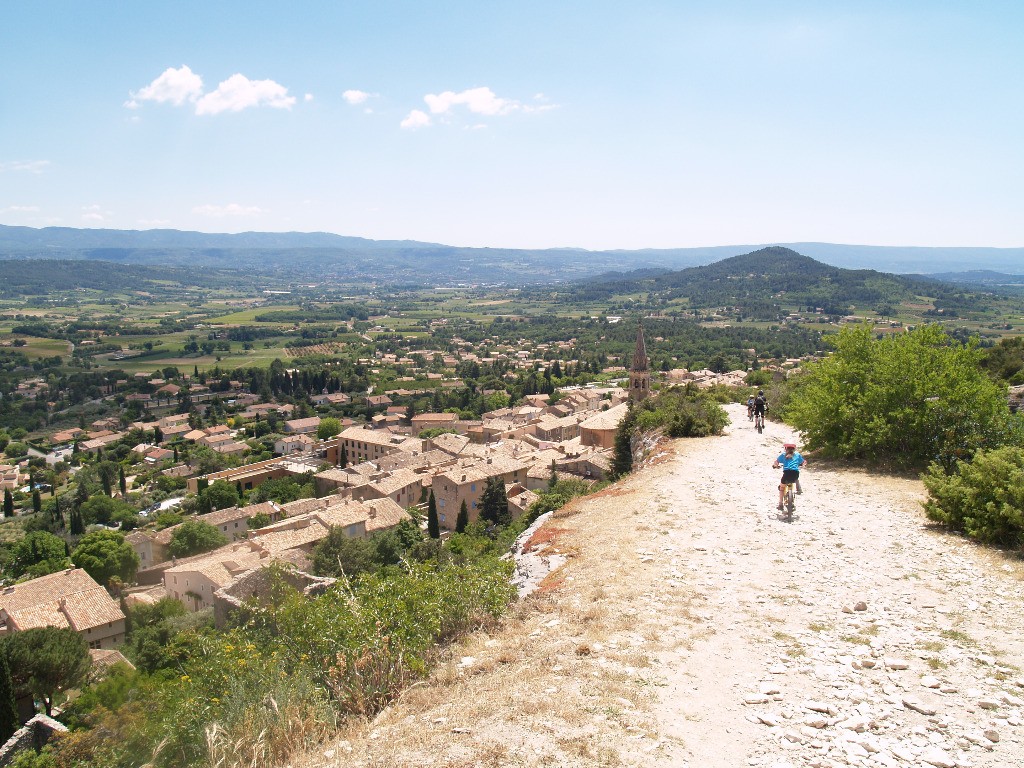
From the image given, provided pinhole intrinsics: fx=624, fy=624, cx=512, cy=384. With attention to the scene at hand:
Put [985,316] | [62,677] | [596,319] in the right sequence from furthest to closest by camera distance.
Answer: [596,319] < [985,316] < [62,677]

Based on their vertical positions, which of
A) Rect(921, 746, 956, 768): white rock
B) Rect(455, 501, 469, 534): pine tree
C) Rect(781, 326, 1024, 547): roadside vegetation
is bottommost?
Rect(455, 501, 469, 534): pine tree

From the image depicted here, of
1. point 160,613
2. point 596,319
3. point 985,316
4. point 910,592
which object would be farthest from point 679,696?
point 596,319

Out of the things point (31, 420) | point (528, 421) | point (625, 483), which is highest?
point (625, 483)

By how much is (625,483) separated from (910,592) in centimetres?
654

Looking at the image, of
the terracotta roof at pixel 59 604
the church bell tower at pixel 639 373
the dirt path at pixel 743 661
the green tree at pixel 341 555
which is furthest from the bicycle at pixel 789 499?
the church bell tower at pixel 639 373

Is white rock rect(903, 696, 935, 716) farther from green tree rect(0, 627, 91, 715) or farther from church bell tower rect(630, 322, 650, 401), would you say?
church bell tower rect(630, 322, 650, 401)

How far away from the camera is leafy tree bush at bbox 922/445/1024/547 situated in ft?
24.8

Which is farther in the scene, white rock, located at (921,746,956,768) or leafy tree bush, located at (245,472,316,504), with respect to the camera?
leafy tree bush, located at (245,472,316,504)

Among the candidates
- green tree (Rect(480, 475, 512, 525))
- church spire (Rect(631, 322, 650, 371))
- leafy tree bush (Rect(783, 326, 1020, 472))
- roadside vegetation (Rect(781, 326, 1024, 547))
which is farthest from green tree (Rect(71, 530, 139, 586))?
leafy tree bush (Rect(783, 326, 1020, 472))

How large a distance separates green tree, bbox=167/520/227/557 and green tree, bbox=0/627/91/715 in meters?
14.5

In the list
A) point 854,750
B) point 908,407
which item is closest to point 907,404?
point 908,407

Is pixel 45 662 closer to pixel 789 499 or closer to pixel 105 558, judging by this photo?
pixel 105 558

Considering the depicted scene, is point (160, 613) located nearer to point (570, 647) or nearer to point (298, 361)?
point (570, 647)

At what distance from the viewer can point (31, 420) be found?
7462 centimetres
